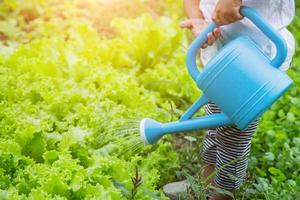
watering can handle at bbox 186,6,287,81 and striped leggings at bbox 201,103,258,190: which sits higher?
watering can handle at bbox 186,6,287,81

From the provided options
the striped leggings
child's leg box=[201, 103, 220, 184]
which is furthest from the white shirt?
child's leg box=[201, 103, 220, 184]

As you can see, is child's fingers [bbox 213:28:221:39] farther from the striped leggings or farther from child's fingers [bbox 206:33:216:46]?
the striped leggings

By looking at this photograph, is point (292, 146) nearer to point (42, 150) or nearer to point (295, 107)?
point (295, 107)

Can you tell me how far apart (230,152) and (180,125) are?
0.37 m

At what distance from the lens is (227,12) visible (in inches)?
89.8

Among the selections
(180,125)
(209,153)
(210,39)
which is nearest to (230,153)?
(209,153)

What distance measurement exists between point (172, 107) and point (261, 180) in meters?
0.56

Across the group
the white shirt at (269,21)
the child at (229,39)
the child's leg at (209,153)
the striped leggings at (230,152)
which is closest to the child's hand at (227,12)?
the child at (229,39)

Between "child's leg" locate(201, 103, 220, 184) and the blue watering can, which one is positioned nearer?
the blue watering can

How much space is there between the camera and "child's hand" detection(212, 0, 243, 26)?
227cm

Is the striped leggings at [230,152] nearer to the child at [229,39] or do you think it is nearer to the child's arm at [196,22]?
the child at [229,39]

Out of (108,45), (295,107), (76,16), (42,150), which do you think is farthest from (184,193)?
(76,16)

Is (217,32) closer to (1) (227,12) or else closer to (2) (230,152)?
(1) (227,12)

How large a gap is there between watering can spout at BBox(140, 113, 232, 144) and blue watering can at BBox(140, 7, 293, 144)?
1cm
